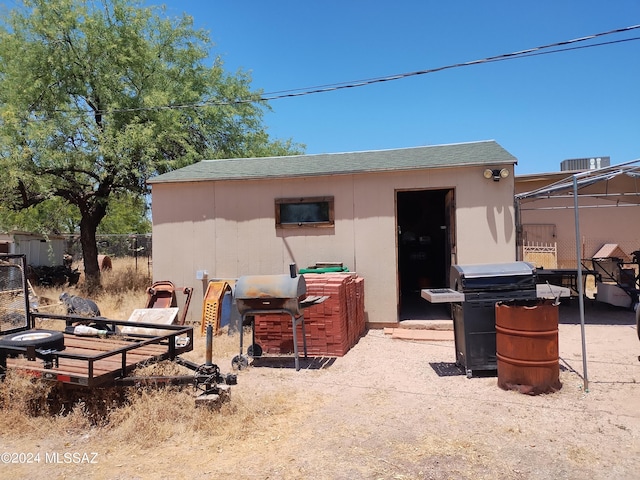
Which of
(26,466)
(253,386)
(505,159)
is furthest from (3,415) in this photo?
(505,159)

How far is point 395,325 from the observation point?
9102 mm

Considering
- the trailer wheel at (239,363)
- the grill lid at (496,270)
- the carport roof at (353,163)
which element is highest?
the carport roof at (353,163)

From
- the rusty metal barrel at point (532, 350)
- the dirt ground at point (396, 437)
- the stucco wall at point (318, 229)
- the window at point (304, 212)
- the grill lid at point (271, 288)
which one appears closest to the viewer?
the dirt ground at point (396, 437)

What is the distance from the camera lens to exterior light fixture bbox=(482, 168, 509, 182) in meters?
8.55

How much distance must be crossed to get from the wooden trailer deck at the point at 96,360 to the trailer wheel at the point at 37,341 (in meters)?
0.14

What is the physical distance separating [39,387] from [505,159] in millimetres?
8296

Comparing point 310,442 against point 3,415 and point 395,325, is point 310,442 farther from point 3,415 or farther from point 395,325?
point 395,325

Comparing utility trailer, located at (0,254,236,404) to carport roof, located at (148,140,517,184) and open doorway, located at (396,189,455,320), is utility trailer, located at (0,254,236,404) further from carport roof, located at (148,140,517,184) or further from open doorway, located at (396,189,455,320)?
open doorway, located at (396,189,455,320)

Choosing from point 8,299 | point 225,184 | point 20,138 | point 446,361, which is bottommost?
point 446,361

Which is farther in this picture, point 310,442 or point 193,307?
point 193,307

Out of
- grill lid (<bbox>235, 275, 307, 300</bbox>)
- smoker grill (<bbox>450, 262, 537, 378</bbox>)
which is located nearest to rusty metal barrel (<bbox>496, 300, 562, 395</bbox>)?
smoker grill (<bbox>450, 262, 537, 378</bbox>)

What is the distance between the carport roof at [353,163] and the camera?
29.5 ft

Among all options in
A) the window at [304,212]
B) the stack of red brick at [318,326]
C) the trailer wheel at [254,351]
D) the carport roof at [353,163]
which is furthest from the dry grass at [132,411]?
the carport roof at [353,163]

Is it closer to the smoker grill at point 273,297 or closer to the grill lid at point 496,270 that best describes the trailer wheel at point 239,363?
the smoker grill at point 273,297
